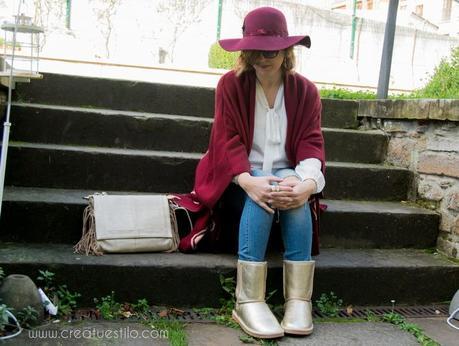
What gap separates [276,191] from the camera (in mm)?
2365

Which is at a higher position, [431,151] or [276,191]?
[431,151]

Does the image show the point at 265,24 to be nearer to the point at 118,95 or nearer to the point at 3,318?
the point at 118,95

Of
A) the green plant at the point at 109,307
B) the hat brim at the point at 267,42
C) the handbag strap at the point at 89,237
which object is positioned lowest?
the green plant at the point at 109,307

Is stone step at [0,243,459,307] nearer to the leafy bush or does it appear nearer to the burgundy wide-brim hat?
the burgundy wide-brim hat

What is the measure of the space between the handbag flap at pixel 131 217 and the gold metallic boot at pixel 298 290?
0.64m

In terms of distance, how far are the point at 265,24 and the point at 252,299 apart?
1276mm

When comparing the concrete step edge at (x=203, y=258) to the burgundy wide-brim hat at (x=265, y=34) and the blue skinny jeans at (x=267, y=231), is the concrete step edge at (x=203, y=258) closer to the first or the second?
the blue skinny jeans at (x=267, y=231)

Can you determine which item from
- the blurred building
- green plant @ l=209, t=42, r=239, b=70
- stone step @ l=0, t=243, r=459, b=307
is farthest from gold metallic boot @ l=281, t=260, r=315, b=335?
the blurred building

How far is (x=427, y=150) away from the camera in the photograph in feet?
11.0

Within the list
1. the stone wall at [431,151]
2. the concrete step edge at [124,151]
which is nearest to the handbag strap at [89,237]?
the concrete step edge at [124,151]

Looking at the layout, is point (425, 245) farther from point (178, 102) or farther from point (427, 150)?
point (178, 102)

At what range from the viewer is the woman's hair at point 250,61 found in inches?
101

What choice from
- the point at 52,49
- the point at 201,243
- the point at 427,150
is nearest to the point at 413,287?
the point at 427,150

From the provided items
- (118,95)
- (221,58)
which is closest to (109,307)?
(118,95)
